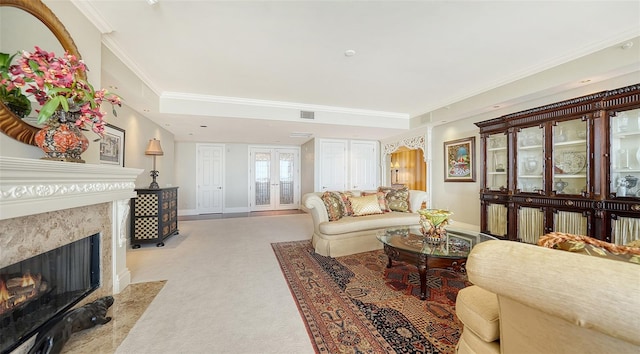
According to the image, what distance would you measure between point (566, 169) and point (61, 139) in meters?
5.18

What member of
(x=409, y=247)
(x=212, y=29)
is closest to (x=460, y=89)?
(x=409, y=247)

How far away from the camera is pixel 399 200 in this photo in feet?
13.2

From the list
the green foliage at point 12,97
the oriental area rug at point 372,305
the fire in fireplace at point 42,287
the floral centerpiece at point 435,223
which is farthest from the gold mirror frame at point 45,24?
the floral centerpiece at point 435,223

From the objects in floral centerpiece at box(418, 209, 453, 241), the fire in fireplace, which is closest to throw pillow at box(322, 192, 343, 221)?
floral centerpiece at box(418, 209, 453, 241)

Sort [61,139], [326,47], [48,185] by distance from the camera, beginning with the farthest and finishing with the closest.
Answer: [326,47], [61,139], [48,185]

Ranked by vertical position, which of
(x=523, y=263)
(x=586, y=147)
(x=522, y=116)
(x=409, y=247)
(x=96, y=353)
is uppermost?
(x=522, y=116)

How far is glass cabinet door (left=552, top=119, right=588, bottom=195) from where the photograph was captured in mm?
2857

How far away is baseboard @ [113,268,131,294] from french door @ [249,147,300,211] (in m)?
5.23

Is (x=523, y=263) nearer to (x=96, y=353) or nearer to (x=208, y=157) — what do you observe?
(x=96, y=353)

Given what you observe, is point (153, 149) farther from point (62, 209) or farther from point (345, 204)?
point (345, 204)

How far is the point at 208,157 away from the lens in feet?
23.6

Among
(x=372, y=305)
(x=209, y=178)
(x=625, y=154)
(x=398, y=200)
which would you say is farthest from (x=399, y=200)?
(x=209, y=178)

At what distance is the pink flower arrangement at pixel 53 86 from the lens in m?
1.27

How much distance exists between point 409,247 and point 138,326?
7.75 feet
